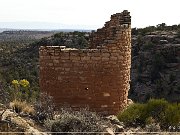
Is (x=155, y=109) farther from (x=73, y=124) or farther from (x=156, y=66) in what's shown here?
(x=156, y=66)

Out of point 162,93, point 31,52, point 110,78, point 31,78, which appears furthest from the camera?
point 31,52

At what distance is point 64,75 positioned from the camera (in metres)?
10.1

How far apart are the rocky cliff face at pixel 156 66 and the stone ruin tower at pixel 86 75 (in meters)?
32.9

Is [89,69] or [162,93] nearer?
[89,69]

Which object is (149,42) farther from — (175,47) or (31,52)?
(31,52)

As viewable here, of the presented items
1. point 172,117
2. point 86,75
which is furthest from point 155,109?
point 86,75

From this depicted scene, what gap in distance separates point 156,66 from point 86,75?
1596 inches

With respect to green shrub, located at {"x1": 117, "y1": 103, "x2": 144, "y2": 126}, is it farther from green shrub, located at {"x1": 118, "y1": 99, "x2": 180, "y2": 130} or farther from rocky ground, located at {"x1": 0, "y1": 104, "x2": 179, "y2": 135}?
rocky ground, located at {"x1": 0, "y1": 104, "x2": 179, "y2": 135}

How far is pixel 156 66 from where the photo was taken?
163 ft

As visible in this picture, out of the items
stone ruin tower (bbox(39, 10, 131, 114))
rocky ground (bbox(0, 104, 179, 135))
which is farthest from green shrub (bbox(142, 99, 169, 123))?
stone ruin tower (bbox(39, 10, 131, 114))

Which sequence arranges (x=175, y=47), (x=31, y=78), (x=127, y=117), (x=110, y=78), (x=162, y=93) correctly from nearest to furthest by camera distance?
(x=127, y=117) < (x=110, y=78) < (x=31, y=78) < (x=162, y=93) < (x=175, y=47)

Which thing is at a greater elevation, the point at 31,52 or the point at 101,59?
the point at 101,59

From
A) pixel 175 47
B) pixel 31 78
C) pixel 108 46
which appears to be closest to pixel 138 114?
pixel 108 46

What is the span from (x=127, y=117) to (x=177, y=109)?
1.14m
